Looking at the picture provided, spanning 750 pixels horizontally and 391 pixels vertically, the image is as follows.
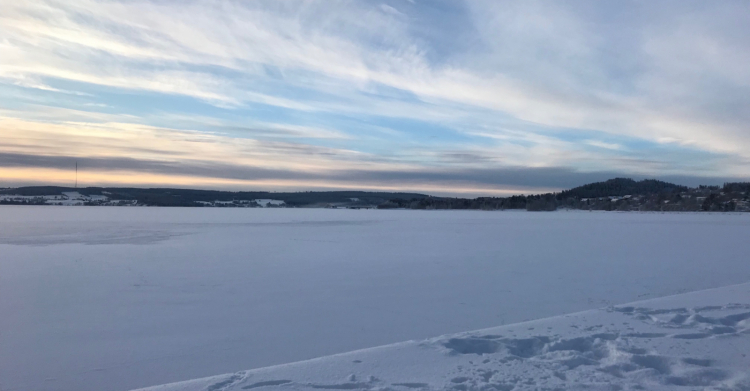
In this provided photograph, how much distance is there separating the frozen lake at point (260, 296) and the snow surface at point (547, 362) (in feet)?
3.18

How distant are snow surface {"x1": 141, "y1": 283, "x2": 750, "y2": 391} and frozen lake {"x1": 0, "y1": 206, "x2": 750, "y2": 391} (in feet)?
3.18

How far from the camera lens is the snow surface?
3.26 m

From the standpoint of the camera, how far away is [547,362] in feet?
12.1

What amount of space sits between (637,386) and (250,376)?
2478 mm

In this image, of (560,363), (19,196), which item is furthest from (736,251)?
(19,196)

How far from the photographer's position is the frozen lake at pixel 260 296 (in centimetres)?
452

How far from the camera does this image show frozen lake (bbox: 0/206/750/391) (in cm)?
452

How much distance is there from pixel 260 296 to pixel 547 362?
14.9 feet

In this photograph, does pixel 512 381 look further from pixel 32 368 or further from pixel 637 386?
pixel 32 368

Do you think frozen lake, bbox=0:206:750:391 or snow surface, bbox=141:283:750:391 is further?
frozen lake, bbox=0:206:750:391

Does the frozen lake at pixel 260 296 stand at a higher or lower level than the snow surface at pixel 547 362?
lower

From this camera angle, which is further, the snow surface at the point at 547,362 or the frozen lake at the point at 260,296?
the frozen lake at the point at 260,296

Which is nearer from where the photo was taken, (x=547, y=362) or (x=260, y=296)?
(x=547, y=362)

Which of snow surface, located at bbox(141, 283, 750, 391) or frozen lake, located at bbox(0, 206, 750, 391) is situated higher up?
snow surface, located at bbox(141, 283, 750, 391)
